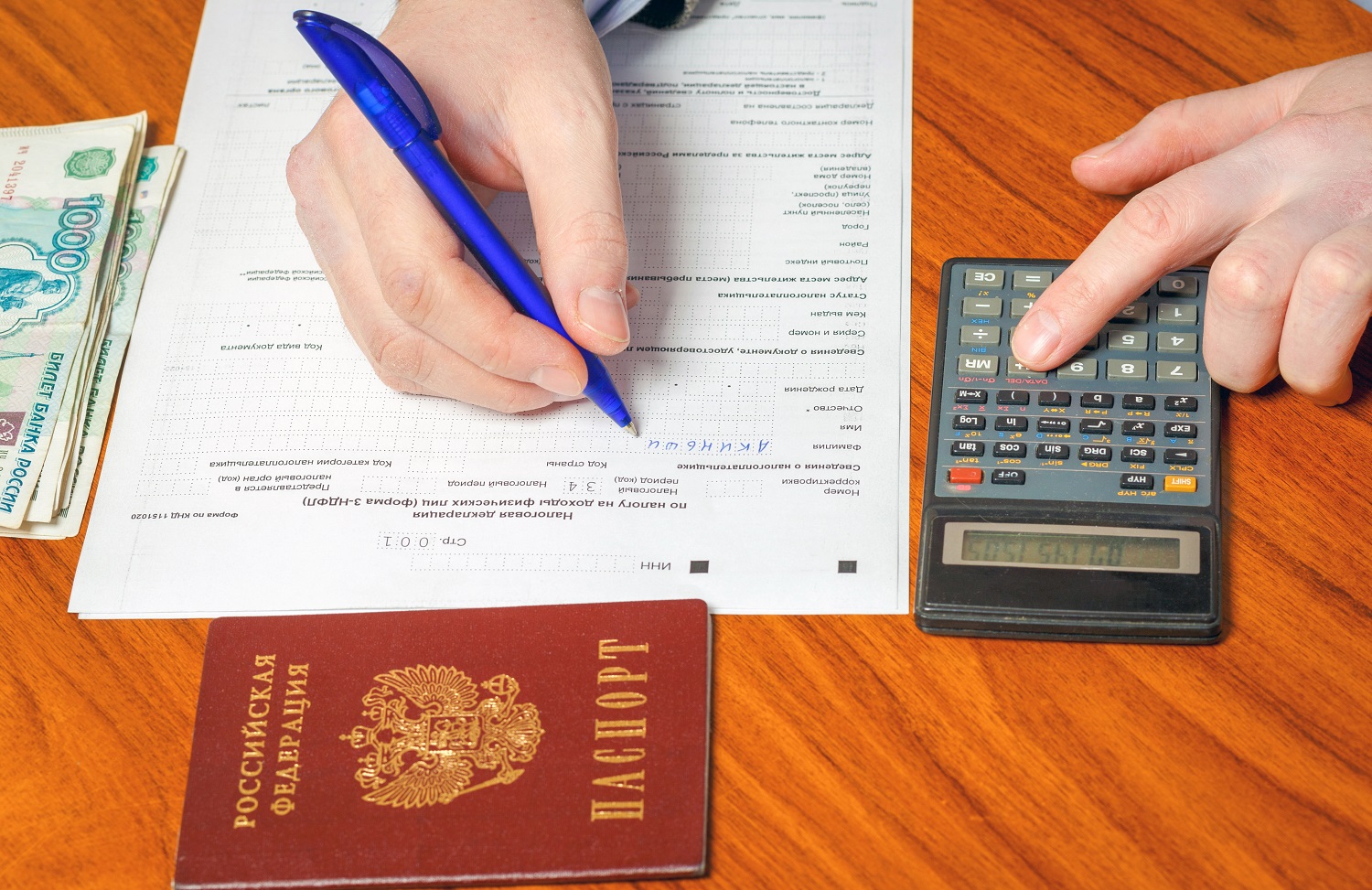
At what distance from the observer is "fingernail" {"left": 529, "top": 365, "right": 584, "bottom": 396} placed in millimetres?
544

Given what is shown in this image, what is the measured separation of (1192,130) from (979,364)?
198 mm

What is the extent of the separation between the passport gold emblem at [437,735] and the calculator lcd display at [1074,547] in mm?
227

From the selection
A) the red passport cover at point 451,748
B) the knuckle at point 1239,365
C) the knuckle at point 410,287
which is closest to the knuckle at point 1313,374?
the knuckle at point 1239,365

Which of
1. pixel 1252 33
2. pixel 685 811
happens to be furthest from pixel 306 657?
pixel 1252 33

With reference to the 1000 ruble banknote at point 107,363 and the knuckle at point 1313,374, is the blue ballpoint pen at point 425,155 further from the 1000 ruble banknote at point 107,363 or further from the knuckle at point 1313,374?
the knuckle at point 1313,374

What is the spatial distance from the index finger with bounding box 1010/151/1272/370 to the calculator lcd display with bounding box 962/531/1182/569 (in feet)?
0.31

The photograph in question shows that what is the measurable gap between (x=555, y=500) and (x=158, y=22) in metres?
0.49

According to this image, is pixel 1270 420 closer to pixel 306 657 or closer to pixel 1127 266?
pixel 1127 266

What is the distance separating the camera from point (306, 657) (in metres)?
0.52

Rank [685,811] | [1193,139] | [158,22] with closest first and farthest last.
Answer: [685,811]
[1193,139]
[158,22]

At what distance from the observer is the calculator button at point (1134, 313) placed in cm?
57

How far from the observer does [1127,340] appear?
22.0 inches

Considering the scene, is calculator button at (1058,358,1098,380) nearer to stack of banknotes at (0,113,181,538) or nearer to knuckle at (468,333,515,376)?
knuckle at (468,333,515,376)

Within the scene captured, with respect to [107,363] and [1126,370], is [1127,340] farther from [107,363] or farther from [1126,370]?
[107,363]
